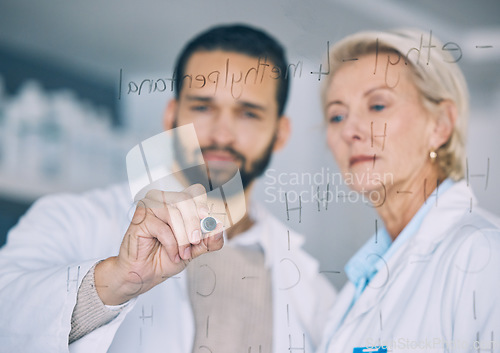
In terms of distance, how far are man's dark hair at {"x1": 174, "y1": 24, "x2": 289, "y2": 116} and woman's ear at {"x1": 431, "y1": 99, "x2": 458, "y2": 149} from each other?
0.27 meters

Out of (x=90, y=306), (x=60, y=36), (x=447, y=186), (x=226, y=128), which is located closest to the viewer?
(x=90, y=306)

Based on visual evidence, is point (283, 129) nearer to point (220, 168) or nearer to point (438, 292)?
point (220, 168)

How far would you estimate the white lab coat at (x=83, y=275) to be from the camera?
721 mm

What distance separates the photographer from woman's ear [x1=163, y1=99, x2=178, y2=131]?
0.97 metres

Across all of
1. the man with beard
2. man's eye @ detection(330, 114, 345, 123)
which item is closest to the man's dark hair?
the man with beard

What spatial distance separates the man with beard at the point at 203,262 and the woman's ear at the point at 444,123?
0.26m

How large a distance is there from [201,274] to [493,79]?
59cm

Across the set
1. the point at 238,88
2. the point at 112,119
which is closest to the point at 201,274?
the point at 238,88

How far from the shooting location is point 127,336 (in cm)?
83

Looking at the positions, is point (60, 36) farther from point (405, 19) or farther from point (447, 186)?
point (447, 186)

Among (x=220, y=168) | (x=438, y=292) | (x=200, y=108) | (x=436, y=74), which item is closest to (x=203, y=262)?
(x=220, y=168)

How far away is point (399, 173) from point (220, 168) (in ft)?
0.97

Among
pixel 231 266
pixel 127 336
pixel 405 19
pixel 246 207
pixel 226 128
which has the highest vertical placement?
pixel 405 19

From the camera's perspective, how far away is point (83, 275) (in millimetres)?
709
